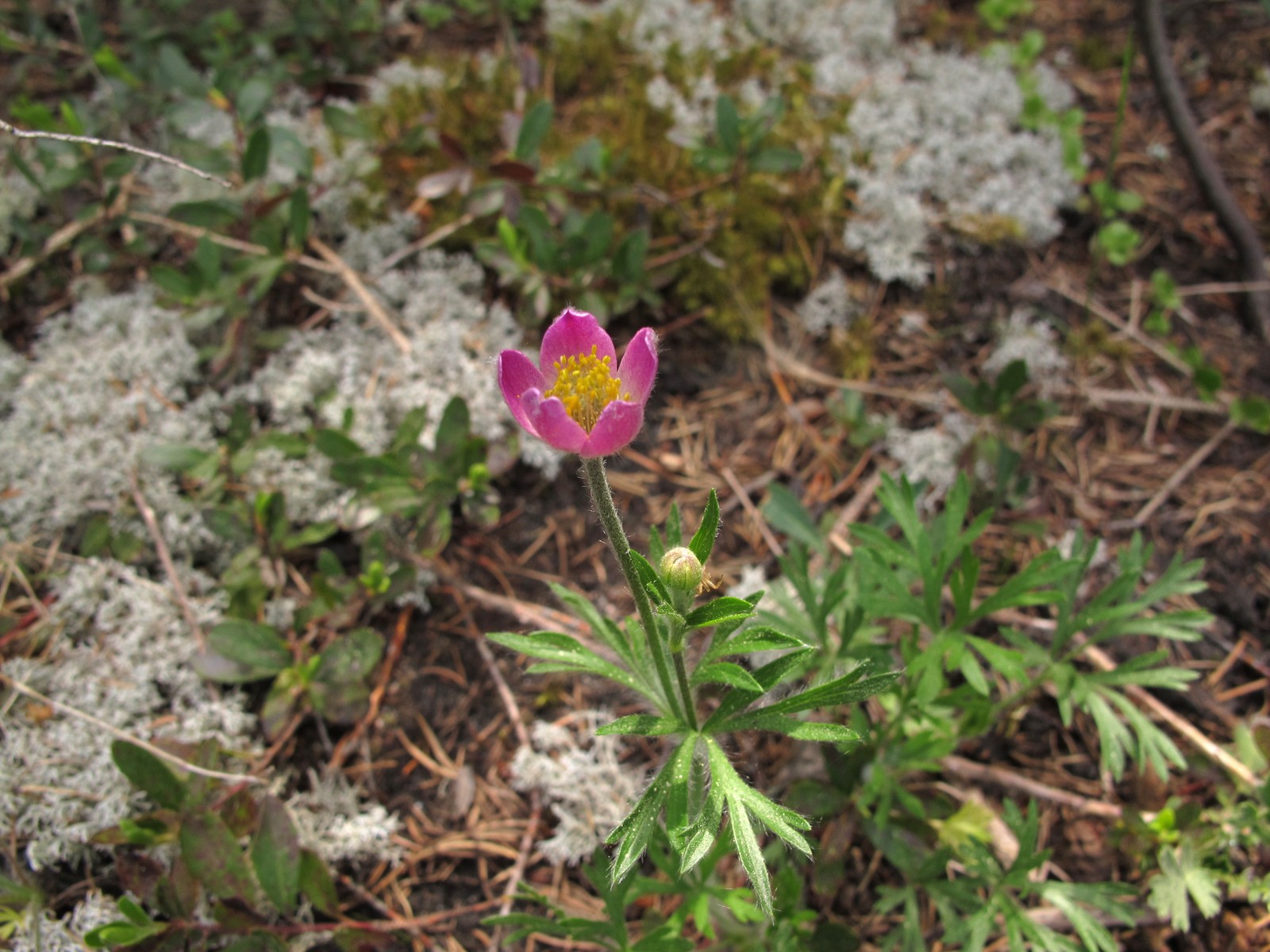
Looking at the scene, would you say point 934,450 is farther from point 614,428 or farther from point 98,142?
point 98,142

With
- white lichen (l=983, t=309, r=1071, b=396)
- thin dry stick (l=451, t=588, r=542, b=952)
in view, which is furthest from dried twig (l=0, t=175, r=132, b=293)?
white lichen (l=983, t=309, r=1071, b=396)

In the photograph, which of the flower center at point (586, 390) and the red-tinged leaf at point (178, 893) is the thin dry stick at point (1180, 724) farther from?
the red-tinged leaf at point (178, 893)

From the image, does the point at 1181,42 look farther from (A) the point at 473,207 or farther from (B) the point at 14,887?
(B) the point at 14,887

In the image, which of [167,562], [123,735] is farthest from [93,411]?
[123,735]

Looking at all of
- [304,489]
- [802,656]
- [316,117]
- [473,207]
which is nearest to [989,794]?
[802,656]

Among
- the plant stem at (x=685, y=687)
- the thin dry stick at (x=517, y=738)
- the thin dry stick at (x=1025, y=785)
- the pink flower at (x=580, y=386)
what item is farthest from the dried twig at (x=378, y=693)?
the thin dry stick at (x=1025, y=785)

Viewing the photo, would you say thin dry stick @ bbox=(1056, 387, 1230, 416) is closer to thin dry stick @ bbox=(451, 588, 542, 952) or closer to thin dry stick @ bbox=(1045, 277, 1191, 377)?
thin dry stick @ bbox=(1045, 277, 1191, 377)
